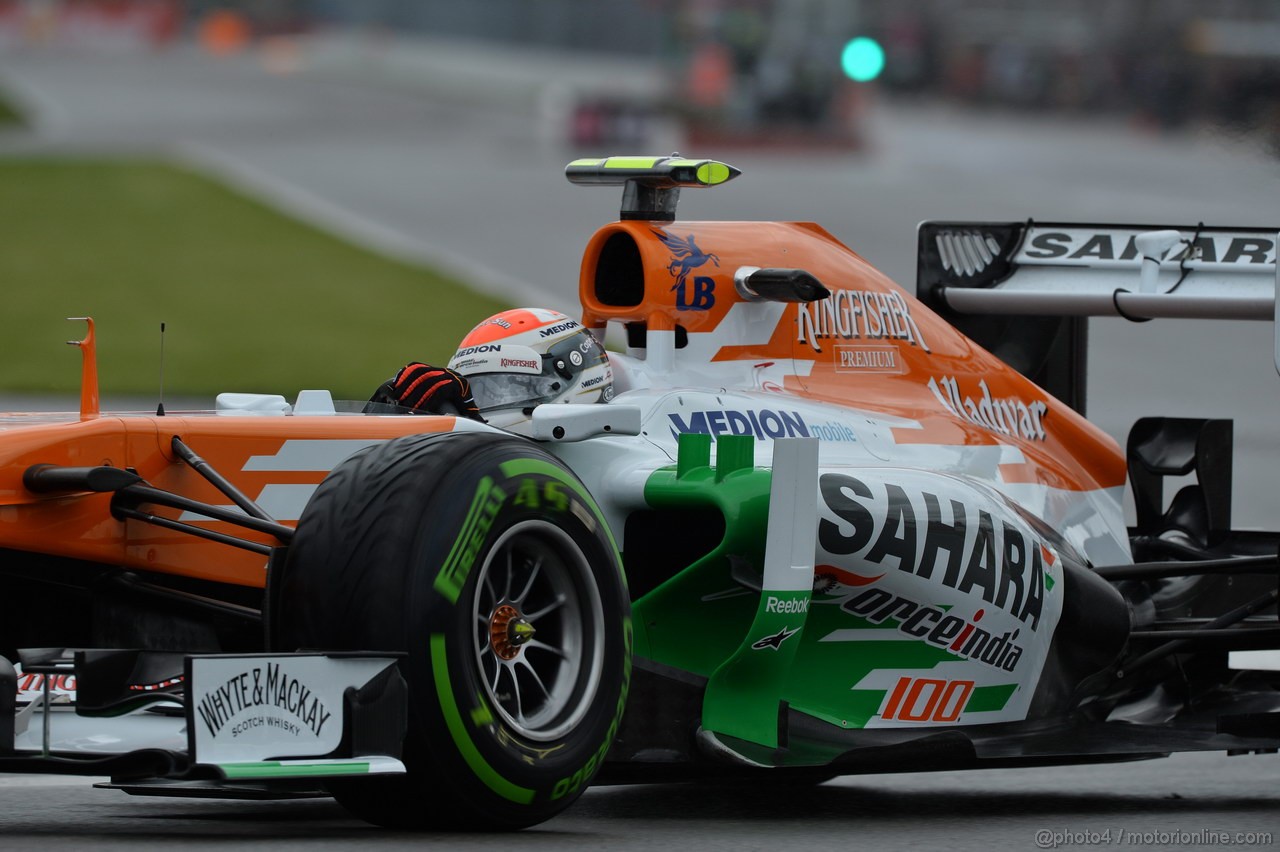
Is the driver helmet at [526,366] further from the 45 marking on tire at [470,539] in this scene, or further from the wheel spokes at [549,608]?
the 45 marking on tire at [470,539]

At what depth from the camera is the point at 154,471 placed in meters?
5.61

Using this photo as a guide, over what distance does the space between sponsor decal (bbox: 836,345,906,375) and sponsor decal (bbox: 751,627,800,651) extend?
1.61m

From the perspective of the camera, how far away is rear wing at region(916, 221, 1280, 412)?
8.31m

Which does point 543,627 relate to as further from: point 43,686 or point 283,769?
point 43,686

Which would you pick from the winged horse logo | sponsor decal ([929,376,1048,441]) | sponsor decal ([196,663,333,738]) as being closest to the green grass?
sponsor decal ([929,376,1048,441])

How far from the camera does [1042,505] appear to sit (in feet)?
25.5

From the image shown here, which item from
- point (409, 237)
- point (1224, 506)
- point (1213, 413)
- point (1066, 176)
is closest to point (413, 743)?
point (1224, 506)

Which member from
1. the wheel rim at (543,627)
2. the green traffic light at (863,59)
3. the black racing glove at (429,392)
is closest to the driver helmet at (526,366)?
the black racing glove at (429,392)

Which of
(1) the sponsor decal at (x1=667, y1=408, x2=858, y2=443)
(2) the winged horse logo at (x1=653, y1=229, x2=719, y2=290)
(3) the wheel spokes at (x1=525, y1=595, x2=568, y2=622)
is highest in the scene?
(2) the winged horse logo at (x1=653, y1=229, x2=719, y2=290)

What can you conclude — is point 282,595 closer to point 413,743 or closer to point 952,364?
point 413,743

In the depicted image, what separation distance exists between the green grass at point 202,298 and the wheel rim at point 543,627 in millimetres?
12022

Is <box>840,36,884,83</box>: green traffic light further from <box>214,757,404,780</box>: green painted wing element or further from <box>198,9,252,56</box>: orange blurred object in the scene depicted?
<box>198,9,252,56</box>: orange blurred object

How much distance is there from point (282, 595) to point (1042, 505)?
3.50m

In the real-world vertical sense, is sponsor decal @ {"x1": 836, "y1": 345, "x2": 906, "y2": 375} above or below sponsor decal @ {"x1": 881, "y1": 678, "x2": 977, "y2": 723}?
above
